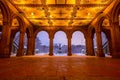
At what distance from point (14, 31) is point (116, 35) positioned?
1420cm

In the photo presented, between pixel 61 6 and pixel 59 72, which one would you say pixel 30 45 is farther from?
pixel 59 72

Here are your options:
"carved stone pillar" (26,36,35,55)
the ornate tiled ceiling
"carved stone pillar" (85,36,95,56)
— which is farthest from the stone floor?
"carved stone pillar" (26,36,35,55)

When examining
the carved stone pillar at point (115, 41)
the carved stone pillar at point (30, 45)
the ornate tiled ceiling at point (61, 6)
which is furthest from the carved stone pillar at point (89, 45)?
the carved stone pillar at point (30, 45)

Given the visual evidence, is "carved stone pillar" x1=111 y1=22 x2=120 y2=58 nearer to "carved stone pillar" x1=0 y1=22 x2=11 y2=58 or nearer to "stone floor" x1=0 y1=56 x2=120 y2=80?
"stone floor" x1=0 y1=56 x2=120 y2=80

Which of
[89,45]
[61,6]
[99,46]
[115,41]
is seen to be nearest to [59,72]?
[115,41]

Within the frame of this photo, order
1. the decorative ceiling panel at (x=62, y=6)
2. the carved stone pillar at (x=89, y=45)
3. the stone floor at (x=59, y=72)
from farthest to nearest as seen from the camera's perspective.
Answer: the carved stone pillar at (x=89, y=45), the decorative ceiling panel at (x=62, y=6), the stone floor at (x=59, y=72)

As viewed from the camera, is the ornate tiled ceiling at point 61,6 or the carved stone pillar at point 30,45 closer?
the ornate tiled ceiling at point 61,6

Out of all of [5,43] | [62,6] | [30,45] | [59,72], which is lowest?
[59,72]

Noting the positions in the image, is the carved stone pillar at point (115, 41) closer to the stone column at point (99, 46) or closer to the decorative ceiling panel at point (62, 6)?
the decorative ceiling panel at point (62, 6)

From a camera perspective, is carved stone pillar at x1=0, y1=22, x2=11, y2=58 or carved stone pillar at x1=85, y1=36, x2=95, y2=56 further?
carved stone pillar at x1=85, y1=36, x2=95, y2=56

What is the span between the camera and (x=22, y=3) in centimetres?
1054

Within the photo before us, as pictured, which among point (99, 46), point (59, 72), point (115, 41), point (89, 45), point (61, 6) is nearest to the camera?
point (59, 72)

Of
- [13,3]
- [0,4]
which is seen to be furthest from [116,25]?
[0,4]

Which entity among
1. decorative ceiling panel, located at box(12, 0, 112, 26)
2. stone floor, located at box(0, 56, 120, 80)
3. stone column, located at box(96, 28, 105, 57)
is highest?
decorative ceiling panel, located at box(12, 0, 112, 26)
